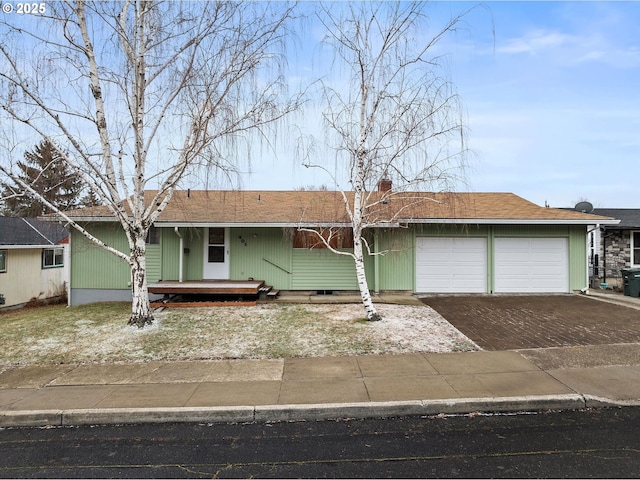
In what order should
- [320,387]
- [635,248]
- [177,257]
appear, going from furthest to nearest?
[635,248]
[177,257]
[320,387]

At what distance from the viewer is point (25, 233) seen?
60.4 feet

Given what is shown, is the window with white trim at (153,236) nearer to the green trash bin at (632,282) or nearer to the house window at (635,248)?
the green trash bin at (632,282)

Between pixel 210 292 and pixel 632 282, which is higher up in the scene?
pixel 632 282

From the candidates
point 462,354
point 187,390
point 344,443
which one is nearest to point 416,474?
point 344,443

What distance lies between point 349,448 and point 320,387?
1338 millimetres

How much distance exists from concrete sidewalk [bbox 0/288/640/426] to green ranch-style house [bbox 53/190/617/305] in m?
5.55

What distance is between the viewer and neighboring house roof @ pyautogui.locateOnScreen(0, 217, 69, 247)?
665 inches

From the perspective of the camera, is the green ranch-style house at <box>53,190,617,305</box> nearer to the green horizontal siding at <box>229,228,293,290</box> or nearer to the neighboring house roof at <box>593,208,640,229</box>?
the green horizontal siding at <box>229,228,293,290</box>

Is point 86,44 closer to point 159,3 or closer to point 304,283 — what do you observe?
point 159,3

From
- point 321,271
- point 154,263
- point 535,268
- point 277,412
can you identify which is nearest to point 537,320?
point 535,268

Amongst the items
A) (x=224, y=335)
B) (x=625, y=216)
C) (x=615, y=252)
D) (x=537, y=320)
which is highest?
(x=625, y=216)

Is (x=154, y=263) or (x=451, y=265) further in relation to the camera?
(x=451, y=265)

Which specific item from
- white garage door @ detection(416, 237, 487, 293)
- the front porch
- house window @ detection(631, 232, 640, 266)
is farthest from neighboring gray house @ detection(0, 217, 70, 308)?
house window @ detection(631, 232, 640, 266)

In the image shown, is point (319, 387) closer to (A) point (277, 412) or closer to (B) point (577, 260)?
(A) point (277, 412)
